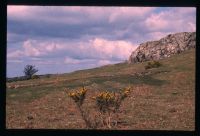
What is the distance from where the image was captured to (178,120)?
21672 millimetres

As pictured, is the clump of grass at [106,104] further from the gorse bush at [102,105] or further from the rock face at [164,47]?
the rock face at [164,47]

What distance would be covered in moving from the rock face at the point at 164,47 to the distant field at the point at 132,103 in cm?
2510

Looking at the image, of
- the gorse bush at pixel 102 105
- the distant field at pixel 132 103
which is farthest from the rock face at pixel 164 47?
the gorse bush at pixel 102 105

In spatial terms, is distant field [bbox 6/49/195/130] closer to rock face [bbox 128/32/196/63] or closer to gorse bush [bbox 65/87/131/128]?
gorse bush [bbox 65/87/131/128]

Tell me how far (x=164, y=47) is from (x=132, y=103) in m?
42.3

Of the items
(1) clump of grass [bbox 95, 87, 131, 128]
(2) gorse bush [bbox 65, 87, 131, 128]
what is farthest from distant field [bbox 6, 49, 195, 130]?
(1) clump of grass [bbox 95, 87, 131, 128]

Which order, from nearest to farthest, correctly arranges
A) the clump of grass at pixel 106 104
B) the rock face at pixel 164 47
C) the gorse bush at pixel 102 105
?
the gorse bush at pixel 102 105, the clump of grass at pixel 106 104, the rock face at pixel 164 47

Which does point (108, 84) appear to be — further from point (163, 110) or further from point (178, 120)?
point (178, 120)

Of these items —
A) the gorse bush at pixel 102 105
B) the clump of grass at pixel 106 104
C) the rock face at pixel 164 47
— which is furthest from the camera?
the rock face at pixel 164 47

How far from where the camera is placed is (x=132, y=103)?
26.1 m

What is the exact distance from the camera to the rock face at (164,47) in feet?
212

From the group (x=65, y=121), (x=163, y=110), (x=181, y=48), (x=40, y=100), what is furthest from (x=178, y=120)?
(x=181, y=48)

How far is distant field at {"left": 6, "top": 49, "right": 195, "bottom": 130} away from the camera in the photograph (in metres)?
20.7

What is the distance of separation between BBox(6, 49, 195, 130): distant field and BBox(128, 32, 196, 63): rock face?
82.4 ft
